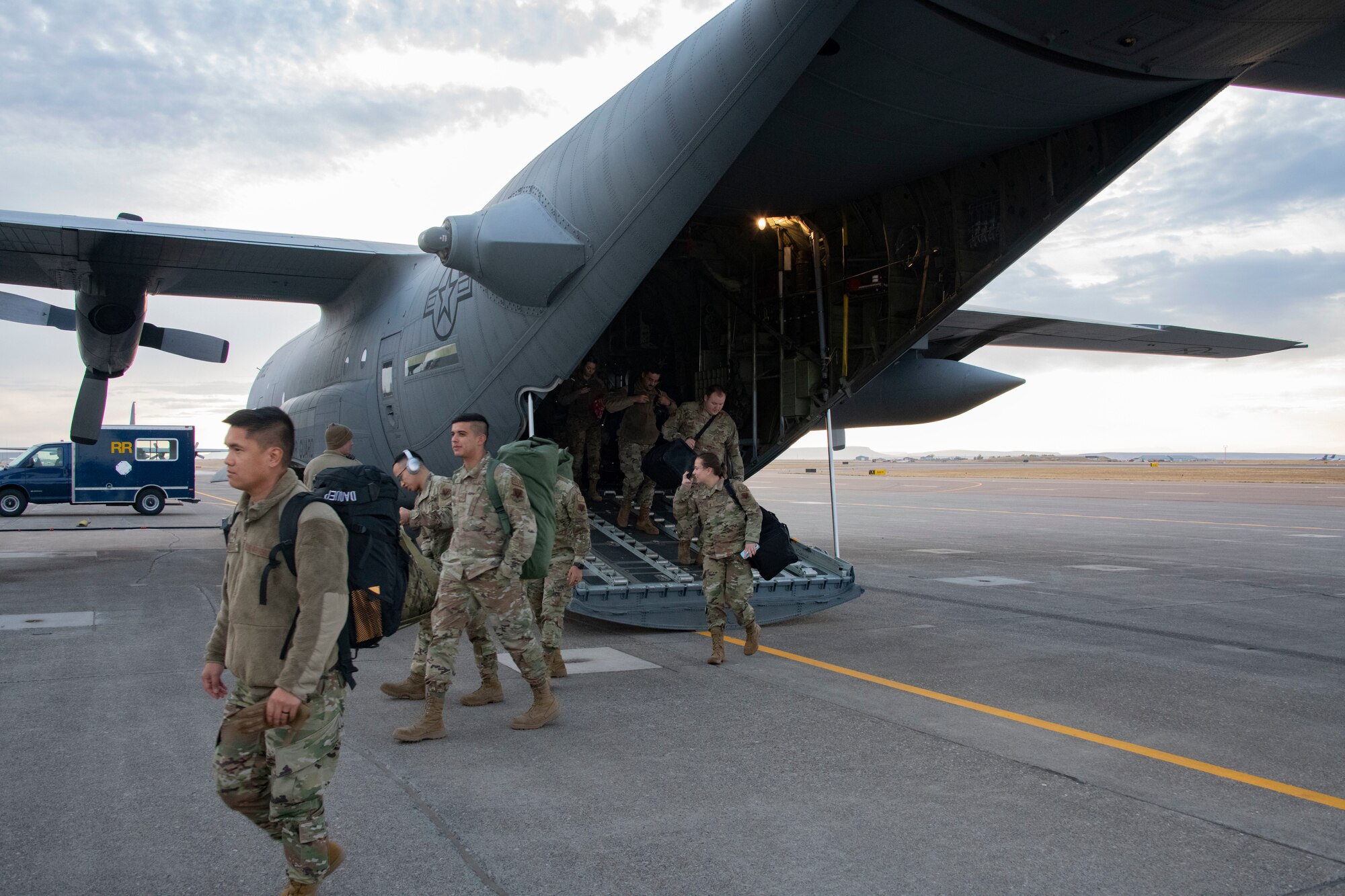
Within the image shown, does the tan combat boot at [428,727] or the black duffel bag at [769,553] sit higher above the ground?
the black duffel bag at [769,553]

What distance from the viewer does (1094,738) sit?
17.6ft

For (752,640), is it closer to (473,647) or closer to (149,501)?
(473,647)

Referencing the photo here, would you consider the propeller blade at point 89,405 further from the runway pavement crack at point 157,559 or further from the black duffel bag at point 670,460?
the black duffel bag at point 670,460

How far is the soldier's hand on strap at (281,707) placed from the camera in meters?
3.06

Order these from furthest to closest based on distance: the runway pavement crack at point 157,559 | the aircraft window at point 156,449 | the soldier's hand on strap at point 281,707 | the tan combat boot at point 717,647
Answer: the aircraft window at point 156,449
the runway pavement crack at point 157,559
the tan combat boot at point 717,647
the soldier's hand on strap at point 281,707

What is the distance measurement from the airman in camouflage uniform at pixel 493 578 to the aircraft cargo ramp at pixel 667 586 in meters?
2.42

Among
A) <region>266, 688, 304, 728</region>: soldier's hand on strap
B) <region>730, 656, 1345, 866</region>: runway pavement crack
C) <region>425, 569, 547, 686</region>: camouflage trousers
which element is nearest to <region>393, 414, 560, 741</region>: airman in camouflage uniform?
<region>425, 569, 547, 686</region>: camouflage trousers

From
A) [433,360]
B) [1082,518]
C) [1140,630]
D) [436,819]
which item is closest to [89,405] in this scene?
[433,360]

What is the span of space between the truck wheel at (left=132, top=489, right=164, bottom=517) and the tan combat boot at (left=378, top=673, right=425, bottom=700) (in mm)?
23413

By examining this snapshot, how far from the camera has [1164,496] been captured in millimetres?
31750

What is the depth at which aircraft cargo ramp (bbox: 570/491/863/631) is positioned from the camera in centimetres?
816

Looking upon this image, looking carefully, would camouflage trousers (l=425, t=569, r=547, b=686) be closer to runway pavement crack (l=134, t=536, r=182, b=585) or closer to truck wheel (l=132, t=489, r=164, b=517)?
runway pavement crack (l=134, t=536, r=182, b=585)

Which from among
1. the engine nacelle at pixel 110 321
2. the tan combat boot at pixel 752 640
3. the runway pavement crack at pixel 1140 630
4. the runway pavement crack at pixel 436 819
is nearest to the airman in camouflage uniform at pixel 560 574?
the tan combat boot at pixel 752 640

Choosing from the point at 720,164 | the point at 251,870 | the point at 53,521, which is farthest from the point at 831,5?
the point at 53,521
